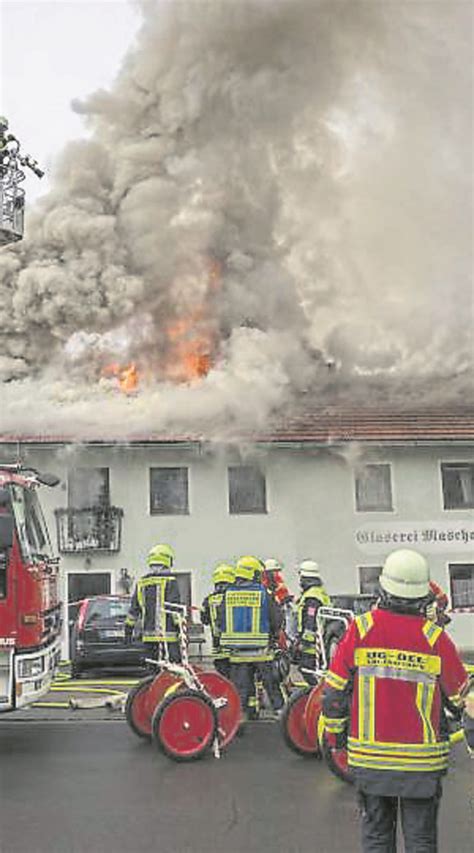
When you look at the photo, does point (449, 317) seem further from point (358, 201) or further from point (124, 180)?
point (124, 180)

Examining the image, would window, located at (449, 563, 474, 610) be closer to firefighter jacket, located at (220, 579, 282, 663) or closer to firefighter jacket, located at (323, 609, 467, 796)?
firefighter jacket, located at (220, 579, 282, 663)

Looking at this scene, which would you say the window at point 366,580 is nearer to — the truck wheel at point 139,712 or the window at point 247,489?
the window at point 247,489

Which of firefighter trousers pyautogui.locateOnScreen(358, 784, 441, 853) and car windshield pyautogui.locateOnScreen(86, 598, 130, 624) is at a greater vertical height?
car windshield pyautogui.locateOnScreen(86, 598, 130, 624)

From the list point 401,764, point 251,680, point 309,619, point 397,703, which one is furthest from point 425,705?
point 309,619

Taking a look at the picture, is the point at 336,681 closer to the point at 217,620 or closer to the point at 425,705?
the point at 425,705

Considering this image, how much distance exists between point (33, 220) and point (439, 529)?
11.8 metres

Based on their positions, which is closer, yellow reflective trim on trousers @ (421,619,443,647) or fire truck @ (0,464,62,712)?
yellow reflective trim on trousers @ (421,619,443,647)

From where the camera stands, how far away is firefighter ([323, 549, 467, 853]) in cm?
383

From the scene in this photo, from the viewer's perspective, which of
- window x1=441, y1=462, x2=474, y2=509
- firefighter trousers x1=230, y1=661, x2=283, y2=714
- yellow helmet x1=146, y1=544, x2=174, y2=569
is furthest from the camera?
window x1=441, y1=462, x2=474, y2=509

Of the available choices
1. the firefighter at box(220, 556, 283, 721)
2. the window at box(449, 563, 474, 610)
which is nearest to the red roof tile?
the window at box(449, 563, 474, 610)

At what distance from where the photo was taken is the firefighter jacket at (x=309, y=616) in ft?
30.3

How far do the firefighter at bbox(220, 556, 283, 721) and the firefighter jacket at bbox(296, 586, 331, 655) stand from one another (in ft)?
1.52

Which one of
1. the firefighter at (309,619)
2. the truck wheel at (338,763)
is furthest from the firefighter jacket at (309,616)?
the truck wheel at (338,763)

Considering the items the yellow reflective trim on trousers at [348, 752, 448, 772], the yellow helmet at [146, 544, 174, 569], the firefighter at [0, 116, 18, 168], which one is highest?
the firefighter at [0, 116, 18, 168]
